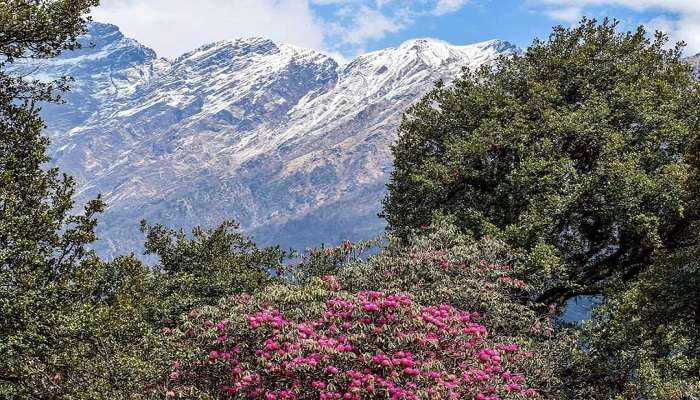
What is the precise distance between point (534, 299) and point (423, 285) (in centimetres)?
737

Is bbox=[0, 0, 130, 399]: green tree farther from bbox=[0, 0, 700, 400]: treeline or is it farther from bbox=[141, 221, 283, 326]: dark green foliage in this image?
bbox=[141, 221, 283, 326]: dark green foliage

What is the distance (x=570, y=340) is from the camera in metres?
21.3

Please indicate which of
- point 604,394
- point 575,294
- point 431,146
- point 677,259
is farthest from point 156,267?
point 677,259

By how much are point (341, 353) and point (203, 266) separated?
2689cm

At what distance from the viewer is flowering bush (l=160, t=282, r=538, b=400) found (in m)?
15.0

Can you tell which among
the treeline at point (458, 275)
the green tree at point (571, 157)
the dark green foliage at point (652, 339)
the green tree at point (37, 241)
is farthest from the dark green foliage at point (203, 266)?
the dark green foliage at point (652, 339)

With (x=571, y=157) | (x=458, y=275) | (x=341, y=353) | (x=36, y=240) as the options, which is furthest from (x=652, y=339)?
(x=36, y=240)

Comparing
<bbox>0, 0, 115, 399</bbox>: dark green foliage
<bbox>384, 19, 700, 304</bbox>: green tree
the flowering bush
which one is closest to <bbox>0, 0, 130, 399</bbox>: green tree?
<bbox>0, 0, 115, 399</bbox>: dark green foliage

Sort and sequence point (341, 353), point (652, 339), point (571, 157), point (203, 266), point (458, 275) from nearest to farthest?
point (341, 353) → point (652, 339) → point (458, 275) → point (571, 157) → point (203, 266)

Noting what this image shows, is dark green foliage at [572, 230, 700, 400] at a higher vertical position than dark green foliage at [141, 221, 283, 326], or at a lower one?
lower

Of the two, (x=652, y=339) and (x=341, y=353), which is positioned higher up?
(x=652, y=339)

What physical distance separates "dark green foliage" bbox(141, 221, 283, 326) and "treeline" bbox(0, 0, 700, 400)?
0.37m

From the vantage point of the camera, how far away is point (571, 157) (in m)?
30.5

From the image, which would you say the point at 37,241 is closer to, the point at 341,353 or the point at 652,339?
the point at 341,353
